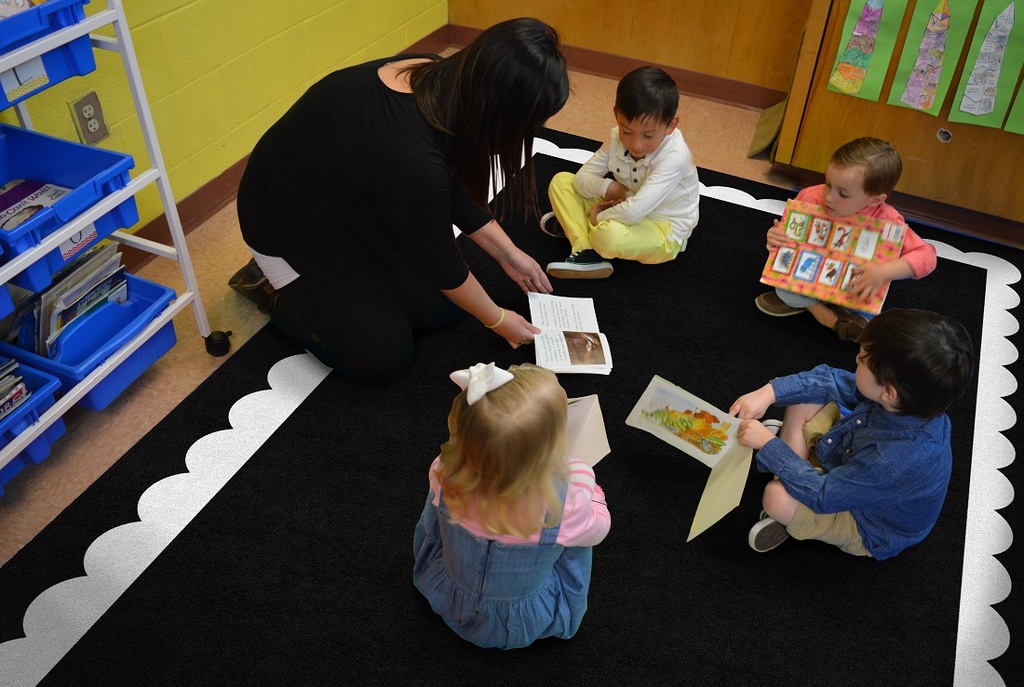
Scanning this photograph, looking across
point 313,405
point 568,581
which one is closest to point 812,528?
point 568,581

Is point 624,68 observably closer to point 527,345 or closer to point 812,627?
point 527,345

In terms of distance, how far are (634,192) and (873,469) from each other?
4.34 feet

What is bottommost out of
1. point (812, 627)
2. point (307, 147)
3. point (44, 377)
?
point (812, 627)

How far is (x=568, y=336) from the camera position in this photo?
244 centimetres

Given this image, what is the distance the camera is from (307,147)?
6.61 ft

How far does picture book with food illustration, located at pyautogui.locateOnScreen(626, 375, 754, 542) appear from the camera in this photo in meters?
1.89

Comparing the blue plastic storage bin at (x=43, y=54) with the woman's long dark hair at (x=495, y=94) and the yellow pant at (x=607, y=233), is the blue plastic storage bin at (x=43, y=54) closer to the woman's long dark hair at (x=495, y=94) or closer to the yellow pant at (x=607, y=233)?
the woman's long dark hair at (x=495, y=94)

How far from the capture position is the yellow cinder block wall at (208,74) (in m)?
2.44

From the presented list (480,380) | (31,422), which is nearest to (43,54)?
(31,422)

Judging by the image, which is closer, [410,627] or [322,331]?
[410,627]

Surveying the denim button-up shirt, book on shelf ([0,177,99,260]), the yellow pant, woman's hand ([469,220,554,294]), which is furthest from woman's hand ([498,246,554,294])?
book on shelf ([0,177,99,260])

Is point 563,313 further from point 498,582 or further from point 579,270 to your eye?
point 498,582

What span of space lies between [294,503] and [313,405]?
33 centimetres

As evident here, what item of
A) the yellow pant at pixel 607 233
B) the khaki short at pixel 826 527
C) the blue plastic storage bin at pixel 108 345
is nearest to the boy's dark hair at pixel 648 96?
the yellow pant at pixel 607 233
